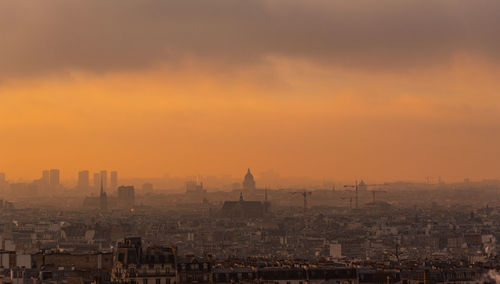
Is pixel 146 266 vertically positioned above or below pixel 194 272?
above

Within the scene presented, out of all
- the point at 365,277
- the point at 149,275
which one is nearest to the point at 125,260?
the point at 149,275

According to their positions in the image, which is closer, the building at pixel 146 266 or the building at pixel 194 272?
the building at pixel 146 266

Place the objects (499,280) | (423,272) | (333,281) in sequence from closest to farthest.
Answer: (499,280)
(333,281)
(423,272)

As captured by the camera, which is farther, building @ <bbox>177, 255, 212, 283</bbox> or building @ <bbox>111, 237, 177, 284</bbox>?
building @ <bbox>177, 255, 212, 283</bbox>

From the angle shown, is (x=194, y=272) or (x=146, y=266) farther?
(x=194, y=272)

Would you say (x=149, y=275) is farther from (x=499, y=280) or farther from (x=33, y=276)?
(x=499, y=280)

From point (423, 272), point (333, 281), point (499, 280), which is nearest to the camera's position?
point (499, 280)

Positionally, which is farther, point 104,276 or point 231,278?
point 104,276
